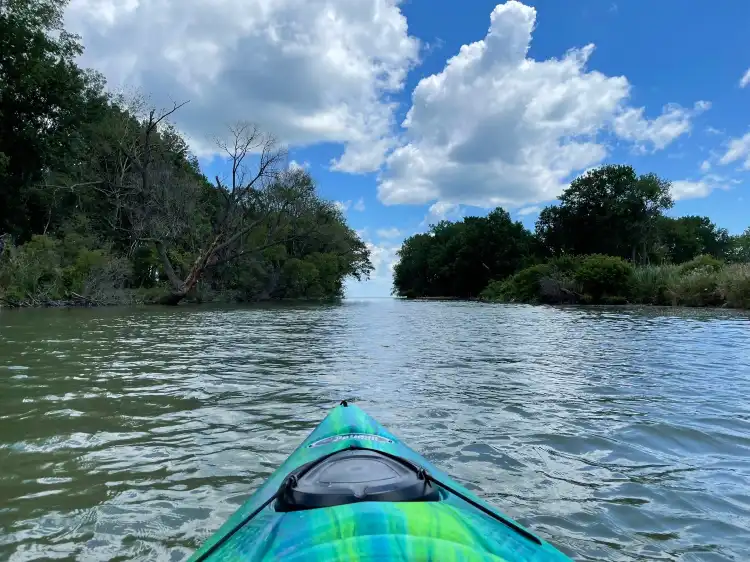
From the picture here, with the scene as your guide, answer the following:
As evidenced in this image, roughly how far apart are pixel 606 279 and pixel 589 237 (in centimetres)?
2719

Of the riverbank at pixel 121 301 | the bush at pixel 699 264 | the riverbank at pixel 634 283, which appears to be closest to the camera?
the riverbank at pixel 121 301

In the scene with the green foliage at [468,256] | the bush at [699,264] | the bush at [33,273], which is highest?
the green foliage at [468,256]

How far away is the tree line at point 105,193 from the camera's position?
2755cm

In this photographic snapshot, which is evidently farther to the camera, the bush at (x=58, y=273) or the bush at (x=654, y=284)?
the bush at (x=654, y=284)

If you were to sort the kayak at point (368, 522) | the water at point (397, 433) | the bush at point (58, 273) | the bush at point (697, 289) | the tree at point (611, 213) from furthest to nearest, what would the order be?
the tree at point (611, 213) < the bush at point (697, 289) < the bush at point (58, 273) < the water at point (397, 433) < the kayak at point (368, 522)

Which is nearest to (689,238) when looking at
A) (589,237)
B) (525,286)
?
(589,237)

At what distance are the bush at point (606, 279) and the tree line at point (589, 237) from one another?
6.29m

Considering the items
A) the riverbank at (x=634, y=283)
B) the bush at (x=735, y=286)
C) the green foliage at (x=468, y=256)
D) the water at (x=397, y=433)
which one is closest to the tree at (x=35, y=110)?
the water at (x=397, y=433)

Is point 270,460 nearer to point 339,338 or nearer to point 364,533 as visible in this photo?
point 364,533

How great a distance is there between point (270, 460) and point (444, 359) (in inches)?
210

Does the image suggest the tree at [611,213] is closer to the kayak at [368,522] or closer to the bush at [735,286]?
the bush at [735,286]

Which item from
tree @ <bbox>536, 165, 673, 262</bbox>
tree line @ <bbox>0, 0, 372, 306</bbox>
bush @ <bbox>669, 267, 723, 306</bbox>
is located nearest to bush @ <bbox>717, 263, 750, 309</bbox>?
bush @ <bbox>669, 267, 723, 306</bbox>

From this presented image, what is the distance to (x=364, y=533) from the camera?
4.76 feet

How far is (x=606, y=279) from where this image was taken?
1200 inches
